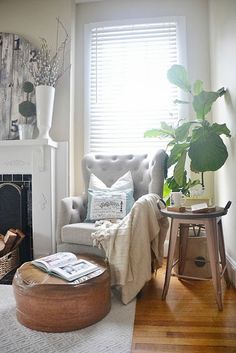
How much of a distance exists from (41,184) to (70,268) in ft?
3.80

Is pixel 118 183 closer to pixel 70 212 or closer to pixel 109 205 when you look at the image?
pixel 109 205

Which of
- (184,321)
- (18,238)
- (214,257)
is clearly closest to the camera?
(184,321)

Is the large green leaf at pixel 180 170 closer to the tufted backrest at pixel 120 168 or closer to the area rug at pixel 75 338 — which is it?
the tufted backrest at pixel 120 168

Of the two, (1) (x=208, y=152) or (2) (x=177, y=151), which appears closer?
(1) (x=208, y=152)

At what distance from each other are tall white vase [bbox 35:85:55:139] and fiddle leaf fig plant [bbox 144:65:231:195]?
0.99 metres

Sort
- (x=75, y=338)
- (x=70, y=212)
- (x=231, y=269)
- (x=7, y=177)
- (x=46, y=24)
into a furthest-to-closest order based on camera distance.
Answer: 1. (x=46, y=24)
2. (x=7, y=177)
3. (x=70, y=212)
4. (x=231, y=269)
5. (x=75, y=338)

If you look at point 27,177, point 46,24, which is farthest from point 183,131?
point 46,24

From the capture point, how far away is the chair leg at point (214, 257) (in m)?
1.68

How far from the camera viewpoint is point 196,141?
1.98m

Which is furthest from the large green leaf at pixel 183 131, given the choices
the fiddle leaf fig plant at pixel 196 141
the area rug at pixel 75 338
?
the area rug at pixel 75 338

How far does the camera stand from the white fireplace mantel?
255cm

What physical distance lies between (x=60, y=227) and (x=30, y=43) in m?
2.00

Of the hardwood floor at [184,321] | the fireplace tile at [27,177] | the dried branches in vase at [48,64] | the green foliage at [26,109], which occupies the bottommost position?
the hardwood floor at [184,321]

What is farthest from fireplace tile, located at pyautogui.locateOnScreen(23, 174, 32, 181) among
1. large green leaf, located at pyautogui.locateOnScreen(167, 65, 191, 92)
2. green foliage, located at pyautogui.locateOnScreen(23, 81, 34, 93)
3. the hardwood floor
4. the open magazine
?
large green leaf, located at pyautogui.locateOnScreen(167, 65, 191, 92)
